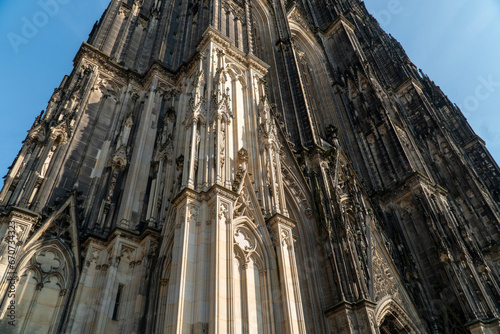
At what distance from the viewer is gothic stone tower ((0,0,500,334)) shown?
838 centimetres

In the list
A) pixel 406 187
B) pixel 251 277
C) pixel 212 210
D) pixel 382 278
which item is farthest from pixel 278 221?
pixel 406 187

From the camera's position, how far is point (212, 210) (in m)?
8.47

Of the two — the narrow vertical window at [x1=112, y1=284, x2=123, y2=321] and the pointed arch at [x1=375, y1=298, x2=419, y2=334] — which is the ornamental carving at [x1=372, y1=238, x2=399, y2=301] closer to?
the pointed arch at [x1=375, y1=298, x2=419, y2=334]

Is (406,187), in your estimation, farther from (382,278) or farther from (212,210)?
(212,210)

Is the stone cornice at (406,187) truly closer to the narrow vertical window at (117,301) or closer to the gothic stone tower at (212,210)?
the gothic stone tower at (212,210)

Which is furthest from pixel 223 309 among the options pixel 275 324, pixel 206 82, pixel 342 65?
pixel 342 65

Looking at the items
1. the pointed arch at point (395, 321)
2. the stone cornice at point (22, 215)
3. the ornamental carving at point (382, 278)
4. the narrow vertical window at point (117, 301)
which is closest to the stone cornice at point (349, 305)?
the ornamental carving at point (382, 278)

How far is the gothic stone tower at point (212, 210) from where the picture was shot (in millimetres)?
8383

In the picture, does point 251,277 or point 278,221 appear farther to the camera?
point 278,221

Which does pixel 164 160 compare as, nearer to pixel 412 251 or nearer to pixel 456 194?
pixel 412 251

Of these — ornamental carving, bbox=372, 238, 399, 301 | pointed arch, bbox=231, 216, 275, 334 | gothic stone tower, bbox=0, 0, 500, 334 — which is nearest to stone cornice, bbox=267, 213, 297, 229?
gothic stone tower, bbox=0, 0, 500, 334

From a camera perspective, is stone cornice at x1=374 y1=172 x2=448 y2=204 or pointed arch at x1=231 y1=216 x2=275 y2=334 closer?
pointed arch at x1=231 y1=216 x2=275 y2=334

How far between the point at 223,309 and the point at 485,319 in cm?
1116

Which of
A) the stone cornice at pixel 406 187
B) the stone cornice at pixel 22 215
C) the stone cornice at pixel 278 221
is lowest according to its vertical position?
the stone cornice at pixel 278 221
